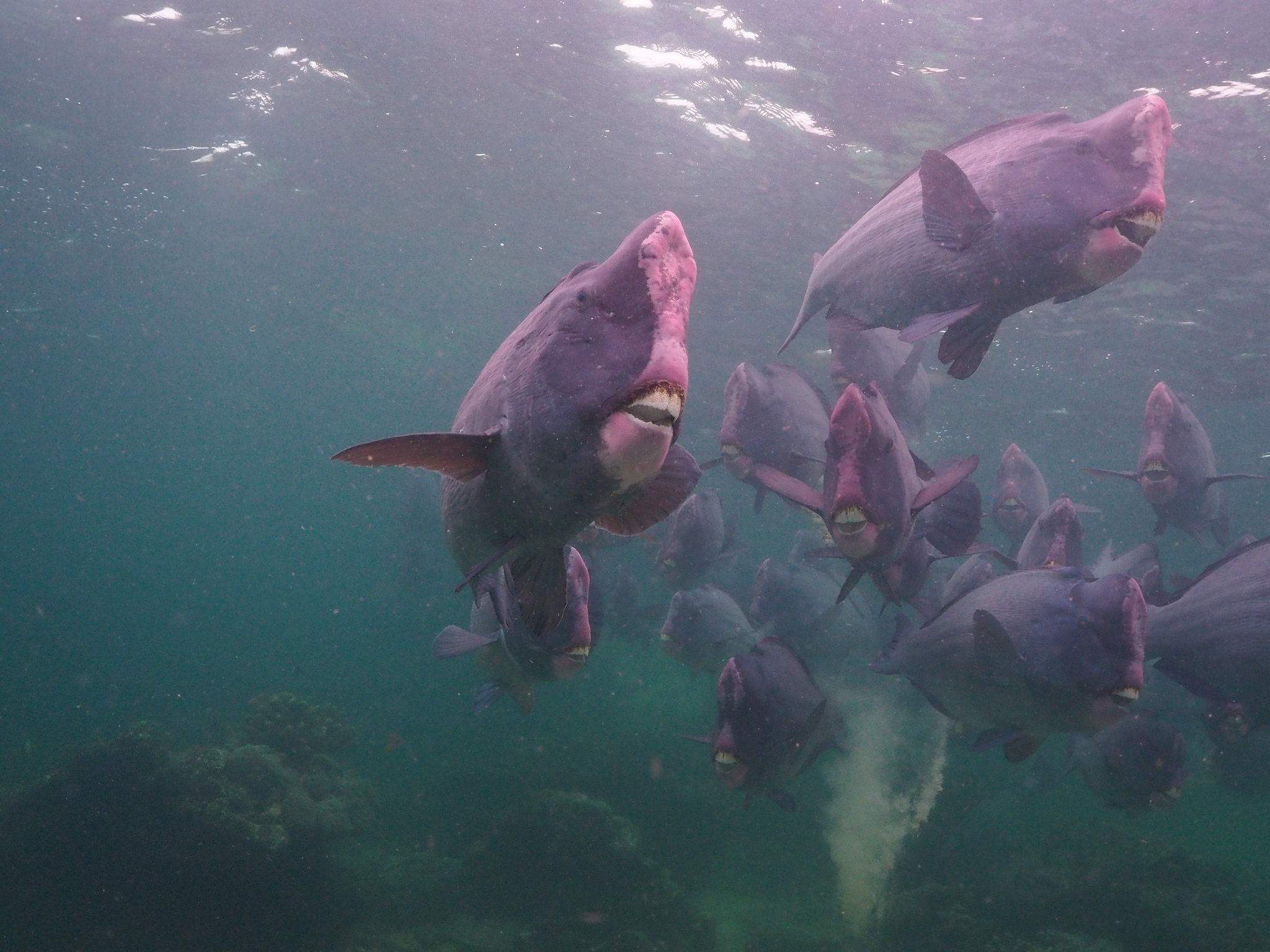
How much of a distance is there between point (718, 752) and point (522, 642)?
180cm

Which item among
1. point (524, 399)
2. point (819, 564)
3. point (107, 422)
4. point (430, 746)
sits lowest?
point (107, 422)

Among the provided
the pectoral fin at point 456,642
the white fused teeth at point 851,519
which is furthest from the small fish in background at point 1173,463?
the pectoral fin at point 456,642

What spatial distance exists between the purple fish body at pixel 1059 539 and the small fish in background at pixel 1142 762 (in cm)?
170

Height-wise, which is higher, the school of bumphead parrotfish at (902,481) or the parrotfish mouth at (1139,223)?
the parrotfish mouth at (1139,223)

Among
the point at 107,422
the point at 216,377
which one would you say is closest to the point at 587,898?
the point at 216,377

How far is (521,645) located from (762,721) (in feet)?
6.53

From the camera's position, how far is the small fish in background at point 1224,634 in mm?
4082

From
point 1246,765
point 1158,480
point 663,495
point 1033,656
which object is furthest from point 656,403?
point 1246,765

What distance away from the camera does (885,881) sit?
9305 millimetres

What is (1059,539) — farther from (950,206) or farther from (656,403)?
(656,403)

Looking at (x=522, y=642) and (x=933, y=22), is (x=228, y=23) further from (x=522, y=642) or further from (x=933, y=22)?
(x=522, y=642)

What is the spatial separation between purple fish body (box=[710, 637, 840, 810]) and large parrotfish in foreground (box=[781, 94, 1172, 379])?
10.4ft

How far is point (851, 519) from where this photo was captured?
10.7ft

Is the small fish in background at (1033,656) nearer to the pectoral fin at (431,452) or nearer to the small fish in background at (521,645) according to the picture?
the small fish in background at (521,645)
